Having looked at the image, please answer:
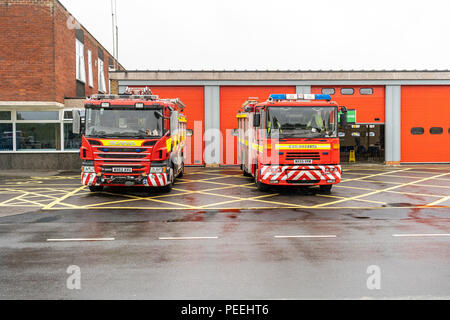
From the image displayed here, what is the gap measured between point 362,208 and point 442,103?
1613cm

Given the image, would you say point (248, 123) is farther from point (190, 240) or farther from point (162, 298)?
point (162, 298)

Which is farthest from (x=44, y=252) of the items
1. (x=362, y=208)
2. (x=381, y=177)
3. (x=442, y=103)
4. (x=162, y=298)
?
(x=442, y=103)

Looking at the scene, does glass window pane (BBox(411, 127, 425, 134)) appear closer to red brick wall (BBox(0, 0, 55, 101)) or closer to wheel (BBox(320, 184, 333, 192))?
wheel (BBox(320, 184, 333, 192))

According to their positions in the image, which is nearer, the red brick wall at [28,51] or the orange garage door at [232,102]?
the red brick wall at [28,51]

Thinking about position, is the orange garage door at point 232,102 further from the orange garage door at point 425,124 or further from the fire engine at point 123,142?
the fire engine at point 123,142

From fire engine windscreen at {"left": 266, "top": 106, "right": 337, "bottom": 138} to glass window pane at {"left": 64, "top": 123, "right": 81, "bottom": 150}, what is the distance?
12.4 meters

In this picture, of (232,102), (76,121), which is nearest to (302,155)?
(76,121)

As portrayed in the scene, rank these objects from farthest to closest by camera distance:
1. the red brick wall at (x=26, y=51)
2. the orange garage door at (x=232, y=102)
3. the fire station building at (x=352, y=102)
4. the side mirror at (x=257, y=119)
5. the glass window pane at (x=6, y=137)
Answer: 1. the orange garage door at (x=232, y=102)
2. the fire station building at (x=352, y=102)
3. the glass window pane at (x=6, y=137)
4. the red brick wall at (x=26, y=51)
5. the side mirror at (x=257, y=119)

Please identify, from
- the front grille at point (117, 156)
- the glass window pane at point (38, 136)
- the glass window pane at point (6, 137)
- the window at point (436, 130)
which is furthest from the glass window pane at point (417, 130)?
the glass window pane at point (6, 137)

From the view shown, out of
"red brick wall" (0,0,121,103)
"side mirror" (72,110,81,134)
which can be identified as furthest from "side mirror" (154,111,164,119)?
"red brick wall" (0,0,121,103)

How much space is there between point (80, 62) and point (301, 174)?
62.4 ft

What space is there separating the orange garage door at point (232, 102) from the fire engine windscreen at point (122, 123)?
36.4 ft

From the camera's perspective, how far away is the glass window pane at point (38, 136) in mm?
22062

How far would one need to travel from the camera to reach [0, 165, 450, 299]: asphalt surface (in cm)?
538
